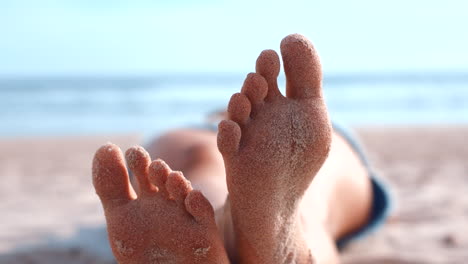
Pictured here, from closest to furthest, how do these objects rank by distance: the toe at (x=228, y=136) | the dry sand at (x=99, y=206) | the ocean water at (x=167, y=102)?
the toe at (x=228, y=136) → the dry sand at (x=99, y=206) → the ocean water at (x=167, y=102)

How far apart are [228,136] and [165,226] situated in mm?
189

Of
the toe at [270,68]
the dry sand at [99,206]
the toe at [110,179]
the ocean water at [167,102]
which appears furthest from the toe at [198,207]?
the ocean water at [167,102]

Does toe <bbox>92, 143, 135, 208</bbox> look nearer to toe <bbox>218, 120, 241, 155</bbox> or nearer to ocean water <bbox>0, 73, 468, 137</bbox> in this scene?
toe <bbox>218, 120, 241, 155</bbox>

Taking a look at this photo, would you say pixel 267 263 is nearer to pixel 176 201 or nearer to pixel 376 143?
pixel 176 201

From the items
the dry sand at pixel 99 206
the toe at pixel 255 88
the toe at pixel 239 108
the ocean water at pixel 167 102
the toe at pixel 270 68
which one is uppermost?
the ocean water at pixel 167 102

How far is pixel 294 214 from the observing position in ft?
3.48

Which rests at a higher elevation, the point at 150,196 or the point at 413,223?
the point at 150,196

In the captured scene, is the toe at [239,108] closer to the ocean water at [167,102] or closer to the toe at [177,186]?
the toe at [177,186]

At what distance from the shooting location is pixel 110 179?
1.02 m

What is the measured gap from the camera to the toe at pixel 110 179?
1018 millimetres

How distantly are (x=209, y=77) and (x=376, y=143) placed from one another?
1073cm

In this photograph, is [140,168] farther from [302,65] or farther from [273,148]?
[302,65]

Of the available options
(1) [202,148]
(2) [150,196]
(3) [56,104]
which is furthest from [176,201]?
(3) [56,104]

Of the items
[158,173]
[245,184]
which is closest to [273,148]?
[245,184]
